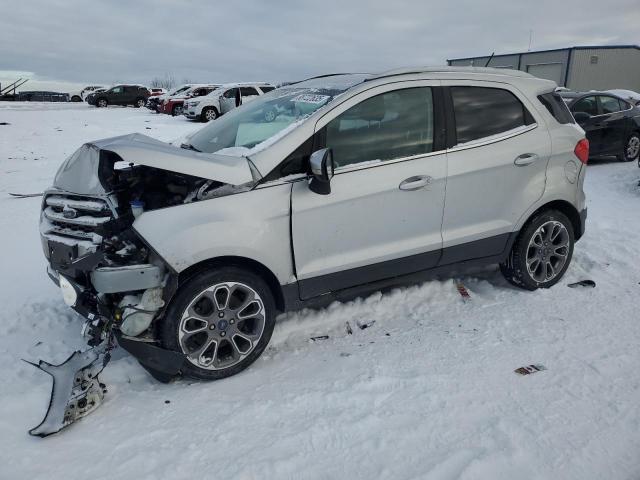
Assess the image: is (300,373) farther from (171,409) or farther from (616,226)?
(616,226)

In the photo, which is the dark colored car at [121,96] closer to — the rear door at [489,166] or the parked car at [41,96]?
the parked car at [41,96]

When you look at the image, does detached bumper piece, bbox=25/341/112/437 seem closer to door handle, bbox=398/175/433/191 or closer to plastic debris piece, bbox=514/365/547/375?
door handle, bbox=398/175/433/191

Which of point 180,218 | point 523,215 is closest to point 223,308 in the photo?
point 180,218

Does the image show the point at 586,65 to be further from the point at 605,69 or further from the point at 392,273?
the point at 392,273

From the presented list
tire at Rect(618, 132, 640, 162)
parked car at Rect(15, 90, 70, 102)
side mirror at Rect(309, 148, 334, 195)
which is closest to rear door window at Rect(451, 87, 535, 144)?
side mirror at Rect(309, 148, 334, 195)

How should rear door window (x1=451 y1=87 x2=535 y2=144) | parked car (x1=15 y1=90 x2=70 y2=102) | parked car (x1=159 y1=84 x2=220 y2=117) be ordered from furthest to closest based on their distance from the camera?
parked car (x1=15 y1=90 x2=70 y2=102) < parked car (x1=159 y1=84 x2=220 y2=117) < rear door window (x1=451 y1=87 x2=535 y2=144)

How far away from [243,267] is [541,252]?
274 cm

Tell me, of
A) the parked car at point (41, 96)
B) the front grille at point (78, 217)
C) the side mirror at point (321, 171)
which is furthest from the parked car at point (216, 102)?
the parked car at point (41, 96)

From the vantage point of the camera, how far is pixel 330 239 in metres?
3.29

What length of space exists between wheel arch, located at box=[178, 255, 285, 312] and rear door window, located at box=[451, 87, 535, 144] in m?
A: 1.81

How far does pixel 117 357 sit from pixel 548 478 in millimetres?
2798

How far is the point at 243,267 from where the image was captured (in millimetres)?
3119

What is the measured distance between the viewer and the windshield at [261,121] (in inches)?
134

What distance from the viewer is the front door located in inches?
128
